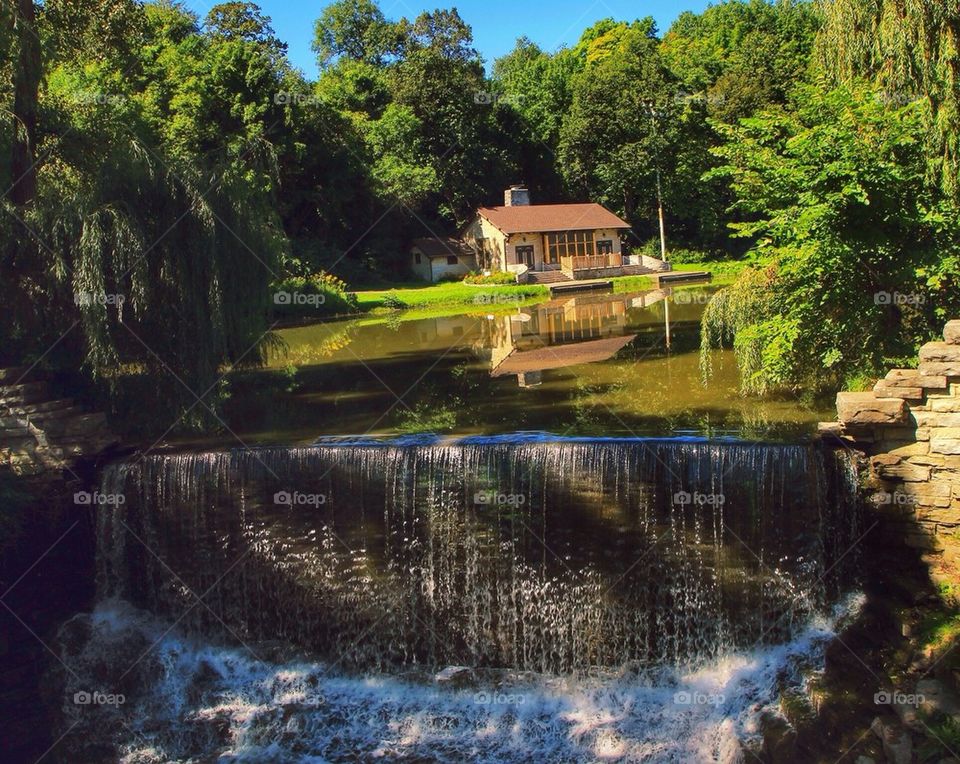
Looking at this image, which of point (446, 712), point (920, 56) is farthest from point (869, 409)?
point (920, 56)

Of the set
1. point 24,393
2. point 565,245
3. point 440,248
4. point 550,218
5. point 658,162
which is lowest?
point 24,393

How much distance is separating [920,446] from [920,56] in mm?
8478

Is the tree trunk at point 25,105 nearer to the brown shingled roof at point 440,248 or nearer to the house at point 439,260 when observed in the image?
the house at point 439,260

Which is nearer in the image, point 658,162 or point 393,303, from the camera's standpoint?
point 393,303

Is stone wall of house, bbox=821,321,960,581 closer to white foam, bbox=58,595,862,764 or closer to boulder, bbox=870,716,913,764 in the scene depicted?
white foam, bbox=58,595,862,764

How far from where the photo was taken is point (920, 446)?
9.84 m

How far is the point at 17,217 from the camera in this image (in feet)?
41.1

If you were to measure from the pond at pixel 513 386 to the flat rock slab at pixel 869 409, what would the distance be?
1.72m

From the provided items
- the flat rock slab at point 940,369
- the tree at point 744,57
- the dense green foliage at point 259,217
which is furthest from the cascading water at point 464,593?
the tree at point 744,57

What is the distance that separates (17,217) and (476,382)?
866 cm

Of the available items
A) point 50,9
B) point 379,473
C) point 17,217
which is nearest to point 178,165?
point 17,217

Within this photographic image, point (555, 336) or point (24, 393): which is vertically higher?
point (555, 336)

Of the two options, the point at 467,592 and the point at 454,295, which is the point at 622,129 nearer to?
the point at 454,295

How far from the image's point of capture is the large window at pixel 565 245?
47.2m
